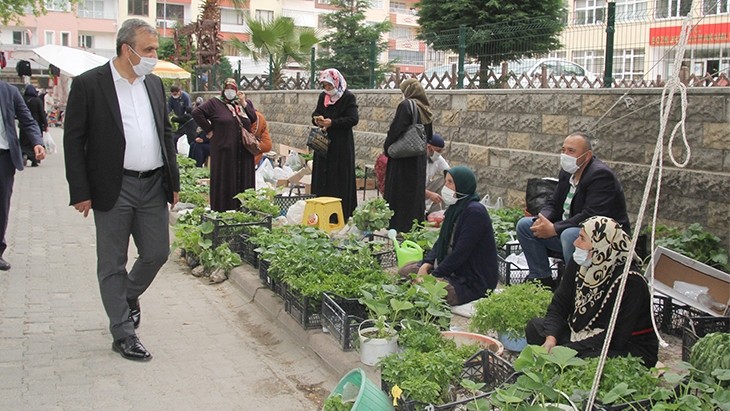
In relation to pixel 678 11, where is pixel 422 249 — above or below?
below

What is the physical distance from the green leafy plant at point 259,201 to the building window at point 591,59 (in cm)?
426

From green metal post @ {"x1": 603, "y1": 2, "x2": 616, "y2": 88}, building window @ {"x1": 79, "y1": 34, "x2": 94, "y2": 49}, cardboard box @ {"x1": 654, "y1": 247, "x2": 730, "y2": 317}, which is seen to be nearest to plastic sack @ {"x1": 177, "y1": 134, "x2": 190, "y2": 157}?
green metal post @ {"x1": 603, "y1": 2, "x2": 616, "y2": 88}

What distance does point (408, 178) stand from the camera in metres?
8.95

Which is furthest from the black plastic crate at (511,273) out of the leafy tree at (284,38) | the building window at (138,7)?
the building window at (138,7)

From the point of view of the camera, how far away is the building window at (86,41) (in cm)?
5703

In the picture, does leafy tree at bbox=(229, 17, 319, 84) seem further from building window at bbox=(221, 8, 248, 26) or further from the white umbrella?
building window at bbox=(221, 8, 248, 26)

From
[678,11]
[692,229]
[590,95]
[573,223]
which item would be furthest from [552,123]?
[573,223]

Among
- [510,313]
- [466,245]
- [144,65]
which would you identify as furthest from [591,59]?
[144,65]

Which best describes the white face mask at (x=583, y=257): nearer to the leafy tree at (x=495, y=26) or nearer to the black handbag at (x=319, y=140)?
the black handbag at (x=319, y=140)

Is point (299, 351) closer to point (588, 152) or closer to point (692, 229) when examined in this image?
point (588, 152)

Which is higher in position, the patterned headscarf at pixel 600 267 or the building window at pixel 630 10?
the building window at pixel 630 10

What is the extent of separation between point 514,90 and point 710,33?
259cm

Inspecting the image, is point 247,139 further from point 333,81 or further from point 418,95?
point 418,95

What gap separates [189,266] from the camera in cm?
873
